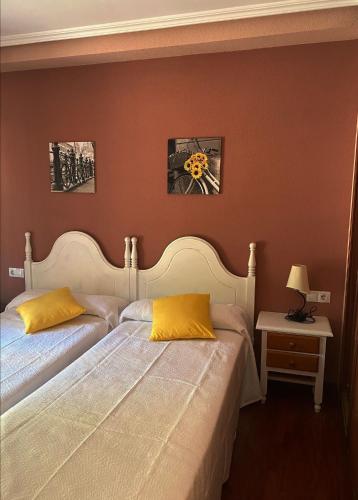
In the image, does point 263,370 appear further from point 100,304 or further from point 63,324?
point 63,324

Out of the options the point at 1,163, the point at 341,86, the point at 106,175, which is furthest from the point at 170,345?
the point at 1,163

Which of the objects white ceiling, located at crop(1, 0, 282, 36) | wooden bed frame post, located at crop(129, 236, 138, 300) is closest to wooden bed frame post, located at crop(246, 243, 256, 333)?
wooden bed frame post, located at crop(129, 236, 138, 300)

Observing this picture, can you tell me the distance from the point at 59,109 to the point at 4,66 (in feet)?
1.83

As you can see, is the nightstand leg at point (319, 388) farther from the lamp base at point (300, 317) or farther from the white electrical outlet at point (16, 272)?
the white electrical outlet at point (16, 272)

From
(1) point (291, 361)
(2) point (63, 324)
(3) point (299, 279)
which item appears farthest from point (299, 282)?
(2) point (63, 324)

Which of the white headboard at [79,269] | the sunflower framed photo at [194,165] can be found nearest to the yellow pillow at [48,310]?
the white headboard at [79,269]

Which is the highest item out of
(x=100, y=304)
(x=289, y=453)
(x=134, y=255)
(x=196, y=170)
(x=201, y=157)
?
(x=201, y=157)

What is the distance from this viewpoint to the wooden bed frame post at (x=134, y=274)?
3.27 m

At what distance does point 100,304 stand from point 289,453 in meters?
1.71

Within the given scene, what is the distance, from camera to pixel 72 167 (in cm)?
341

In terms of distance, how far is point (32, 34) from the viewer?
9.89 feet

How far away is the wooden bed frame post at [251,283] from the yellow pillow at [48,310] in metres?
1.30

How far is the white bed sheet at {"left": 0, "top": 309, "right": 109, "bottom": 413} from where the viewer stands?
2.09m

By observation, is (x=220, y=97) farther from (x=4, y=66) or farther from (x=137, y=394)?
(x=137, y=394)
